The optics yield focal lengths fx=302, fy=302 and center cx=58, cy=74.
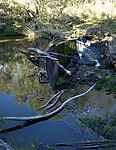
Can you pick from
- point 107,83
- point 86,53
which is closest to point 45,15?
point 86,53

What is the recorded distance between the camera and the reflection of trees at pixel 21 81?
13693mm

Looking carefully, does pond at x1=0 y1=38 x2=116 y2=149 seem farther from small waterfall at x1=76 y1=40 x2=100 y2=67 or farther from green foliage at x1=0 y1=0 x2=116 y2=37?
green foliage at x1=0 y1=0 x2=116 y2=37

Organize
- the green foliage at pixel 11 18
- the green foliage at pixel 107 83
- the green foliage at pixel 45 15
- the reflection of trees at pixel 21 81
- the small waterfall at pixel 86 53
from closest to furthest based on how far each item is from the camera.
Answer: the reflection of trees at pixel 21 81 → the green foliage at pixel 107 83 → the small waterfall at pixel 86 53 → the green foliage at pixel 45 15 → the green foliage at pixel 11 18

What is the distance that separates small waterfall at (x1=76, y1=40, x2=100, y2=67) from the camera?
62.7 ft

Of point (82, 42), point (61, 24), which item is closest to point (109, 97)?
point (82, 42)

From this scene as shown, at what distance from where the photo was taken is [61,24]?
35000 millimetres

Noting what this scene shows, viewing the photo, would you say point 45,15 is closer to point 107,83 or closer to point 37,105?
point 107,83

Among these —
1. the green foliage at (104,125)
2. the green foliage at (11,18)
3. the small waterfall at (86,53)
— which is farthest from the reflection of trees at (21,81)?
the green foliage at (11,18)

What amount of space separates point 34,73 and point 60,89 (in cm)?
401

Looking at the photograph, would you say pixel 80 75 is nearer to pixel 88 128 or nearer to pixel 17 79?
pixel 17 79

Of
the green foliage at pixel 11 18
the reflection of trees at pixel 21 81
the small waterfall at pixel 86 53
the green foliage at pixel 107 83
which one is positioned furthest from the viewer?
the green foliage at pixel 11 18

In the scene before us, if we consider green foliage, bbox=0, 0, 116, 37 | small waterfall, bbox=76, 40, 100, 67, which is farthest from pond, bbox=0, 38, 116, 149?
green foliage, bbox=0, 0, 116, 37

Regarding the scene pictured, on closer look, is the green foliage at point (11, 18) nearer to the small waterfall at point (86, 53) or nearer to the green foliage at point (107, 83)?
the small waterfall at point (86, 53)

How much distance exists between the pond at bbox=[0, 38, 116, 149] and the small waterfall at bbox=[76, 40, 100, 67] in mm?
3263
